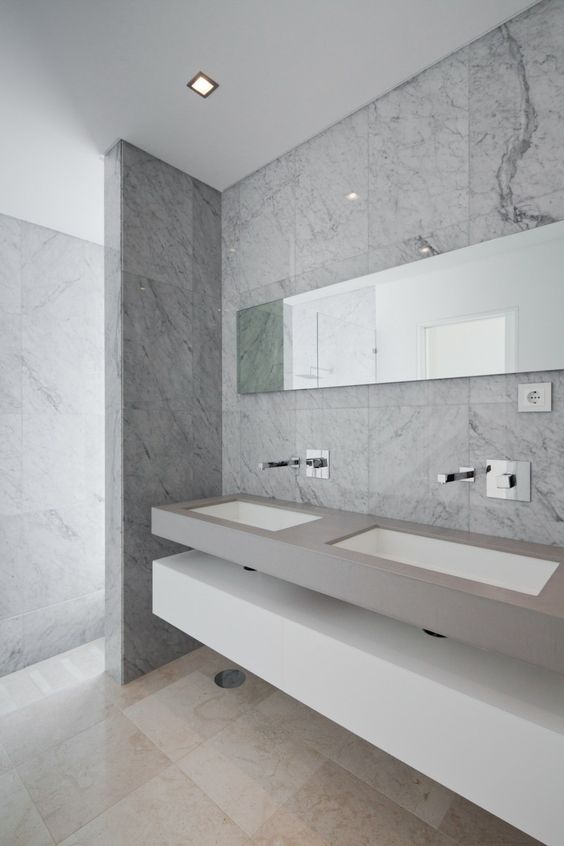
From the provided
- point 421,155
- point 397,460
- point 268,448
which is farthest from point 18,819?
point 421,155

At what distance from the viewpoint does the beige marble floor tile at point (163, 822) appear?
1.34 meters

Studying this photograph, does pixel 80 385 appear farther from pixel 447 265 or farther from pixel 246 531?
pixel 447 265

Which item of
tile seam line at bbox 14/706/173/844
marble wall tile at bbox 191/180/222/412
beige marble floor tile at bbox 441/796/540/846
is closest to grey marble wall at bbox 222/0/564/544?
marble wall tile at bbox 191/180/222/412

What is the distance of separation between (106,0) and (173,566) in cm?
208

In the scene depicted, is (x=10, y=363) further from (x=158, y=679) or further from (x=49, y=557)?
(x=158, y=679)

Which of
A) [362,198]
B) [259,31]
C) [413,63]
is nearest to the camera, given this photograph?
[259,31]

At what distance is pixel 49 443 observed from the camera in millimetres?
2785

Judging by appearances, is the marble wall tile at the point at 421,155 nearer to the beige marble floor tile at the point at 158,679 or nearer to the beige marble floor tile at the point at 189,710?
the beige marble floor tile at the point at 189,710

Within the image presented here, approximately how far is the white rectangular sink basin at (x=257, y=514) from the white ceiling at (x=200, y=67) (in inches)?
69.3

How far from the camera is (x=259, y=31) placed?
152cm

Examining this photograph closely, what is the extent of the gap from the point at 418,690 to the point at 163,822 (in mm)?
1008

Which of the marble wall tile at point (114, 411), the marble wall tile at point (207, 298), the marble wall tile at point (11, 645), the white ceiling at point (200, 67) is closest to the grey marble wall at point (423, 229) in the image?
the white ceiling at point (200, 67)

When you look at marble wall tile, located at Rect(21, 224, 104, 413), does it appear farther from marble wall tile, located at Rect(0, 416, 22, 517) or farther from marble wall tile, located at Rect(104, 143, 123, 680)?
marble wall tile, located at Rect(104, 143, 123, 680)

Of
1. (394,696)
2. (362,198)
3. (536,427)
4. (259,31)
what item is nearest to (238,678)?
(394,696)
